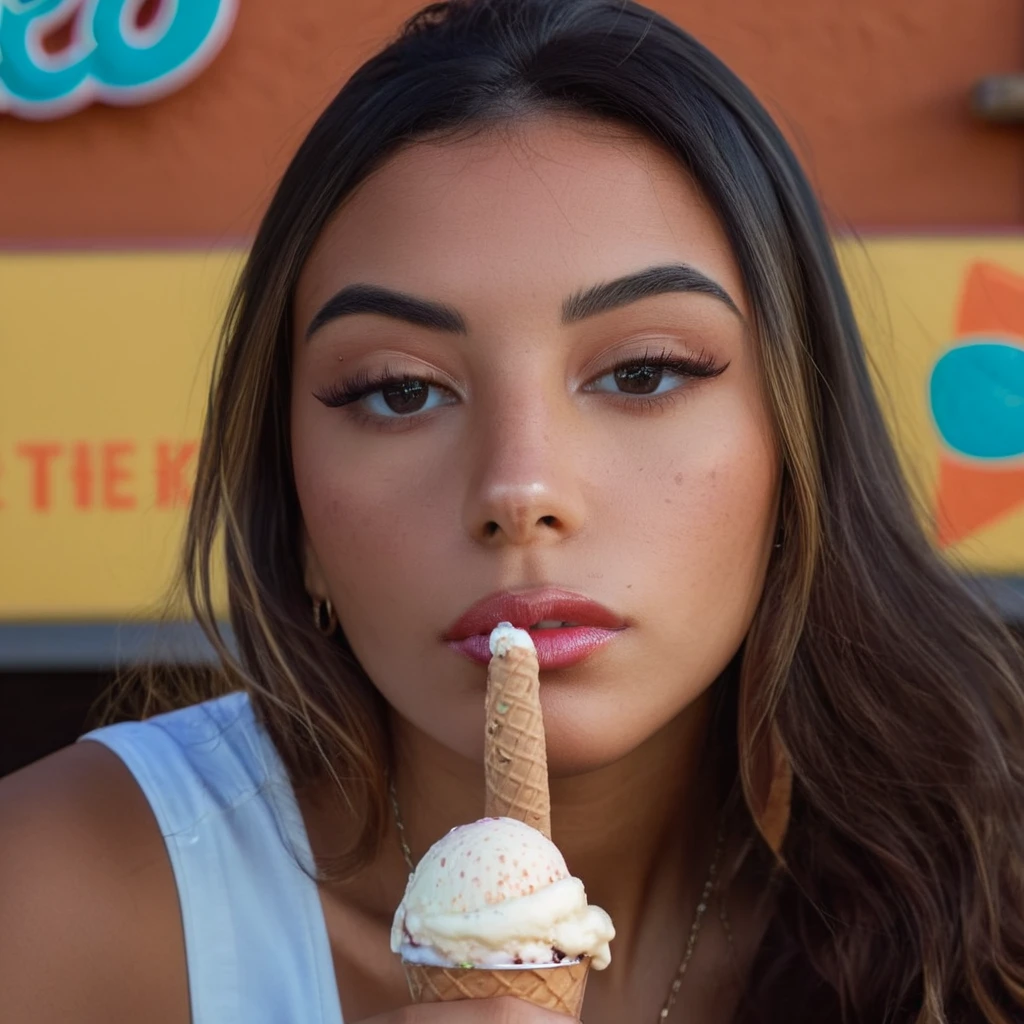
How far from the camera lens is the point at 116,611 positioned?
3293 mm

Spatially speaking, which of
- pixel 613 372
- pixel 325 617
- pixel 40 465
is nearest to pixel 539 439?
pixel 613 372

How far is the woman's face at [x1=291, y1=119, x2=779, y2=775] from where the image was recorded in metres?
1.66

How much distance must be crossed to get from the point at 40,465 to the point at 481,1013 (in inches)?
91.7

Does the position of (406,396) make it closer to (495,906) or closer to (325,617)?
(325,617)

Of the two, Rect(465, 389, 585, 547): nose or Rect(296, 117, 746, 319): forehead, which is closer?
Rect(465, 389, 585, 547): nose

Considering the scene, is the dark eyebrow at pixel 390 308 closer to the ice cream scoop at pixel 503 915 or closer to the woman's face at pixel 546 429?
the woman's face at pixel 546 429

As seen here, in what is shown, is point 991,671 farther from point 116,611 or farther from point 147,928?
point 116,611

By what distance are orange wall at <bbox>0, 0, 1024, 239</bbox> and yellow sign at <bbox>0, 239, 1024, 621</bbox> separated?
954mm

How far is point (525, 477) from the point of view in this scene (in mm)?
1599

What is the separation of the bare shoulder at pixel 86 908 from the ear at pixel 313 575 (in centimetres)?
40

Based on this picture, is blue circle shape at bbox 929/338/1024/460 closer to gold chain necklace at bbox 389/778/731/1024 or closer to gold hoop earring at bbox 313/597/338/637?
gold chain necklace at bbox 389/778/731/1024

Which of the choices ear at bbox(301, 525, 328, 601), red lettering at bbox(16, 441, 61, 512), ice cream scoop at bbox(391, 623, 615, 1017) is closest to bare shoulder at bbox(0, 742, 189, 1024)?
ear at bbox(301, 525, 328, 601)

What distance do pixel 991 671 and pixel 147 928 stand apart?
1.37 m

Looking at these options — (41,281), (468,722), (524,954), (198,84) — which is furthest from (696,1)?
(524,954)
